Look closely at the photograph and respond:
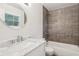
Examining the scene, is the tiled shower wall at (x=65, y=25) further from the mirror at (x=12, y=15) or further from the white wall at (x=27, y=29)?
the mirror at (x=12, y=15)

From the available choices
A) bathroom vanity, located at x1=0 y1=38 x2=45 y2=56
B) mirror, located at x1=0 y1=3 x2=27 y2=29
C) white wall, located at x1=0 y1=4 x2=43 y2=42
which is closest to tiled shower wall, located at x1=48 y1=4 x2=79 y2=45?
white wall, located at x1=0 y1=4 x2=43 y2=42

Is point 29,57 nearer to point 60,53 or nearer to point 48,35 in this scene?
point 60,53

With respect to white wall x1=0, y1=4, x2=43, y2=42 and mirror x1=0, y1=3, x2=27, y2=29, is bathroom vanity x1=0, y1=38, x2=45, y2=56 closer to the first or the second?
white wall x1=0, y1=4, x2=43, y2=42

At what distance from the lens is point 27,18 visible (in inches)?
87.7

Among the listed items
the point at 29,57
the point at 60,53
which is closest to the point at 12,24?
the point at 29,57

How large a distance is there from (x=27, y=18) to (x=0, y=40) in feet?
3.46

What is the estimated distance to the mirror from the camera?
145 centimetres

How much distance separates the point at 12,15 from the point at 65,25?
2.45 meters

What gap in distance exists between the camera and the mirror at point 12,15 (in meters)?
1.45

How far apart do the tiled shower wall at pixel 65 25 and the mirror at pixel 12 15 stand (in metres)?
1.93

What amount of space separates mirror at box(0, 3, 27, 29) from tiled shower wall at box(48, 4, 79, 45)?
1.93 metres

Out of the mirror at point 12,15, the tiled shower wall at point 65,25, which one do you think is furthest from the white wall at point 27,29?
the tiled shower wall at point 65,25

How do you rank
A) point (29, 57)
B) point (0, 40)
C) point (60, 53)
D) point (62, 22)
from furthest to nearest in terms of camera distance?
point (62, 22), point (60, 53), point (0, 40), point (29, 57)

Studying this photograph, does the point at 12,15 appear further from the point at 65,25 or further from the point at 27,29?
the point at 65,25
